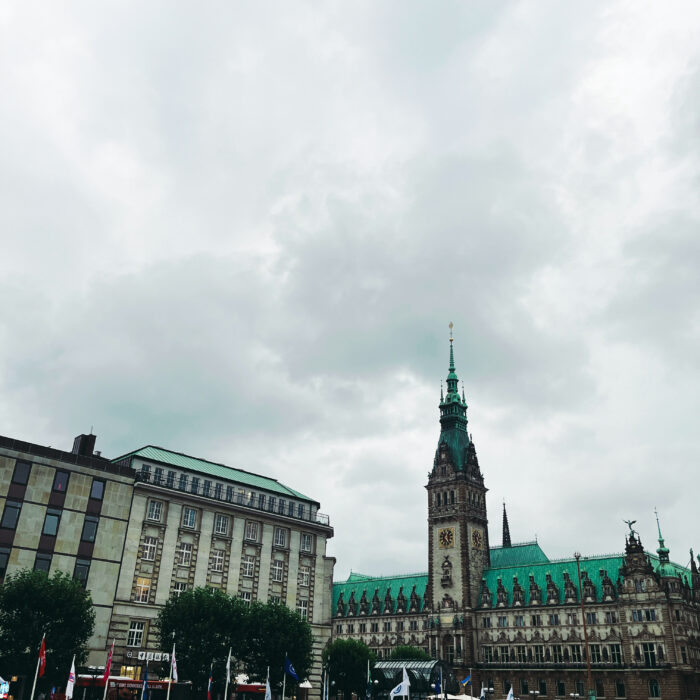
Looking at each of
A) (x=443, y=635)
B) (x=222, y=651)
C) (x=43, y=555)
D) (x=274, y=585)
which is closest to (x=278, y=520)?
(x=274, y=585)

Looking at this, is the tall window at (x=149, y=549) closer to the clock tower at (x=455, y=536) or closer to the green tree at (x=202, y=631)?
the green tree at (x=202, y=631)

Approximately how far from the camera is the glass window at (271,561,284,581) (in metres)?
92.9

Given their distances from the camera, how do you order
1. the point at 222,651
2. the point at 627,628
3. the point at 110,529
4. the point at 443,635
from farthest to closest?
the point at 443,635, the point at 627,628, the point at 110,529, the point at 222,651

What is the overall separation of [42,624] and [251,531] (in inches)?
1267

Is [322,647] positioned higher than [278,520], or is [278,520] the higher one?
[278,520]

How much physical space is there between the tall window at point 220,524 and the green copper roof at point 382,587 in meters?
86.2

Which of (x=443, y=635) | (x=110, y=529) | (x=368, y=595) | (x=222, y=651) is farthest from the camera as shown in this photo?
(x=368, y=595)

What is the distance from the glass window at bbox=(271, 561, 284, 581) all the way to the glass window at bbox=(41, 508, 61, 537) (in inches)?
1161

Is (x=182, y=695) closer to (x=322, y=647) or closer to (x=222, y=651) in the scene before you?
(x=222, y=651)

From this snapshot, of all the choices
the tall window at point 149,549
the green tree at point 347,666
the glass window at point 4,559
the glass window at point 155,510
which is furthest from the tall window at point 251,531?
the glass window at point 4,559

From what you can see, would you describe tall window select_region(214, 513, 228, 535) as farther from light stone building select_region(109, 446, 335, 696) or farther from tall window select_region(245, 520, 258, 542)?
tall window select_region(245, 520, 258, 542)

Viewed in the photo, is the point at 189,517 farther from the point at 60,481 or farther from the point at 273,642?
the point at 273,642

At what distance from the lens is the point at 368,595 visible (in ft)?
580

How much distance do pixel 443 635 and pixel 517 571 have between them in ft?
69.4
